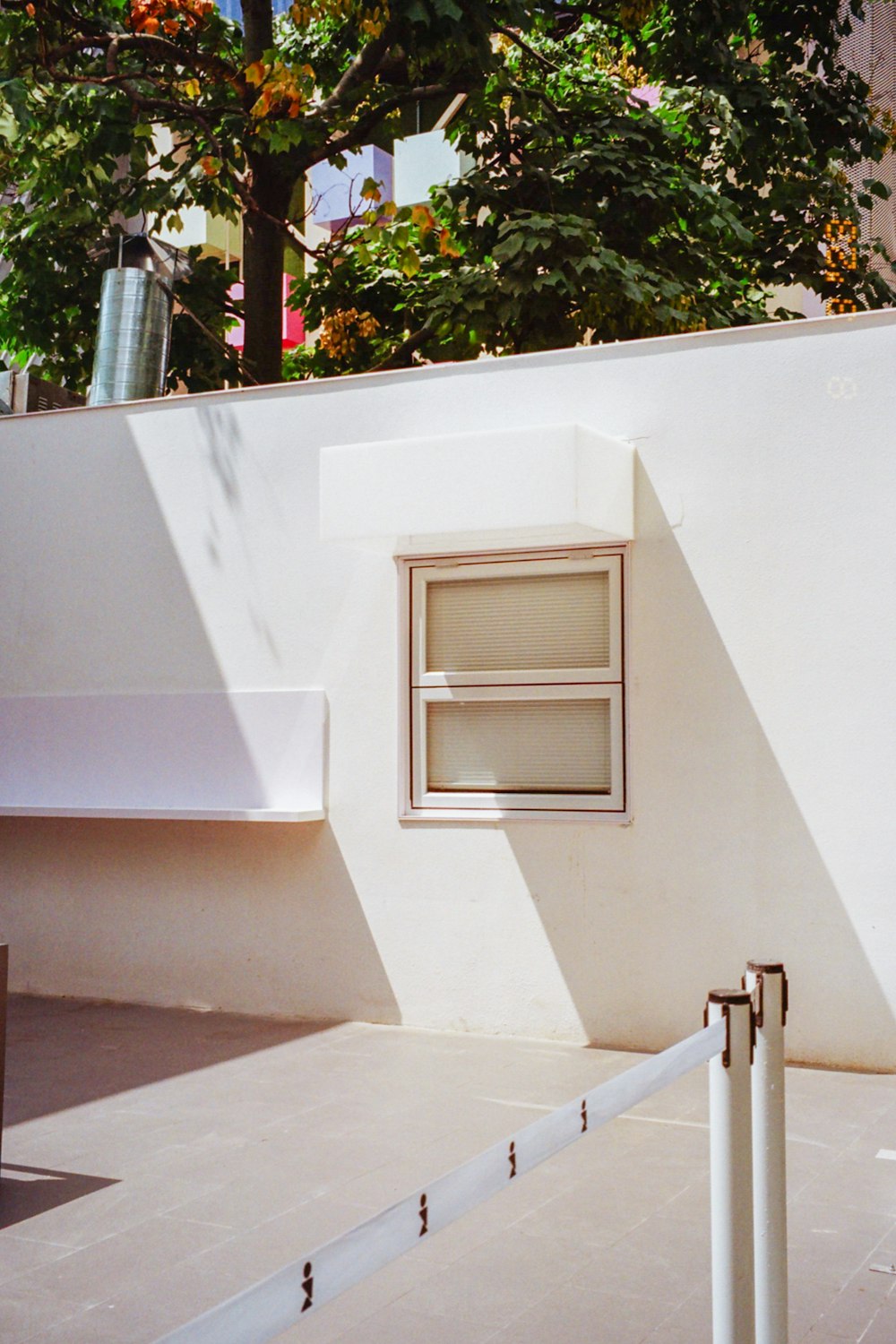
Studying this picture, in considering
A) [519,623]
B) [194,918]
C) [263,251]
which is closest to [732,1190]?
[519,623]

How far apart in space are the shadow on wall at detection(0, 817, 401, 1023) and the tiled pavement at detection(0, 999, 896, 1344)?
0.49 metres

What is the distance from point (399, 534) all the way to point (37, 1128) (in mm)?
2717

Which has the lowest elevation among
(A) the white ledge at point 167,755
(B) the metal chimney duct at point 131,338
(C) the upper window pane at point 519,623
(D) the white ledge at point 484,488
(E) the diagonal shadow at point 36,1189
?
(E) the diagonal shadow at point 36,1189

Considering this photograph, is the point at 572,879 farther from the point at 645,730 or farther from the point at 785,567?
the point at 785,567

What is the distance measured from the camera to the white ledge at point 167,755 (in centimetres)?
664

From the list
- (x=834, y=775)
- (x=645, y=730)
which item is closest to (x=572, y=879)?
(x=645, y=730)

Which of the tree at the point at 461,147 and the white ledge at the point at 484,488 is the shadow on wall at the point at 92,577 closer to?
the white ledge at the point at 484,488

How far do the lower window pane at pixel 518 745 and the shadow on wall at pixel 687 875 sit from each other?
0.70ft

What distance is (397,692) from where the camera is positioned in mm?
6449

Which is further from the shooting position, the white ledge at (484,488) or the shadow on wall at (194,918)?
the shadow on wall at (194,918)

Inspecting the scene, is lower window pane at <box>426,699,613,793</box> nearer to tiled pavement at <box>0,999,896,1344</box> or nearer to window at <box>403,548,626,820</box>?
window at <box>403,548,626,820</box>

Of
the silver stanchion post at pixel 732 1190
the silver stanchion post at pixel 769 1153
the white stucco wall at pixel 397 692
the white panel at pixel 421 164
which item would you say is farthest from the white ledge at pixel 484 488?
the white panel at pixel 421 164

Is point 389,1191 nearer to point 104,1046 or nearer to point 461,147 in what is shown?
point 104,1046

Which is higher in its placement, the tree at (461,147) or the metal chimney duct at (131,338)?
the tree at (461,147)
